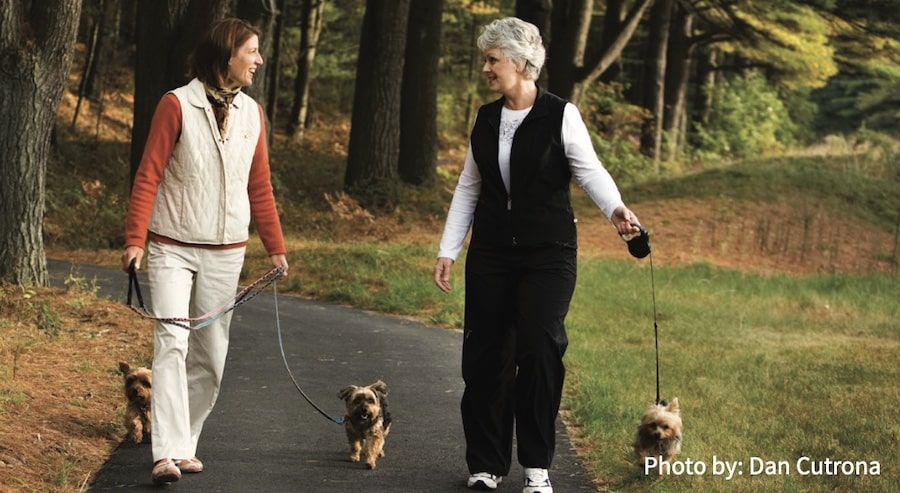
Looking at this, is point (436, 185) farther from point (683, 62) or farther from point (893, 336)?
point (683, 62)

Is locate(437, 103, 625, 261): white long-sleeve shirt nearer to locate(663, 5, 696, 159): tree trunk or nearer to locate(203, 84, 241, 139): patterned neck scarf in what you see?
locate(203, 84, 241, 139): patterned neck scarf

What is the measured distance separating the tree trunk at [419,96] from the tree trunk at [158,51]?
8146mm

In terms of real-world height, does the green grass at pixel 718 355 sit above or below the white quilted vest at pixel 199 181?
below

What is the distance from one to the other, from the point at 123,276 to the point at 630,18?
14.3m

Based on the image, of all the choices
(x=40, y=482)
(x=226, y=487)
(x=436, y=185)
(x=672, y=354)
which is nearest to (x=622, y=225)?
(x=226, y=487)

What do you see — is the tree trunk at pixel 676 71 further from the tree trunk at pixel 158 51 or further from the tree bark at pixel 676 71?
the tree trunk at pixel 158 51

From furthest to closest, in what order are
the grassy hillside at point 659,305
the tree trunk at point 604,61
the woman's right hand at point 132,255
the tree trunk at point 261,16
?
the tree trunk at point 604,61 < the tree trunk at point 261,16 < the grassy hillside at point 659,305 < the woman's right hand at point 132,255

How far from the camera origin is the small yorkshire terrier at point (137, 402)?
750cm

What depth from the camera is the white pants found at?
21.4 feet

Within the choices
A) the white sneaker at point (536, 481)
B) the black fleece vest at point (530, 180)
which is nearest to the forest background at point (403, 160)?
the white sneaker at point (536, 481)

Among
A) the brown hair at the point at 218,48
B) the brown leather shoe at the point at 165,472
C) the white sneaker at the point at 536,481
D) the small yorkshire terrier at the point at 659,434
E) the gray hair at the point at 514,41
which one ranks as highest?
the gray hair at the point at 514,41

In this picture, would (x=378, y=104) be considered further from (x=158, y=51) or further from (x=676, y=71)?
(x=676, y=71)

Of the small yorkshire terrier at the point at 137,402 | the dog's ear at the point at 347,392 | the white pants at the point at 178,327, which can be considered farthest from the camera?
the small yorkshire terrier at the point at 137,402

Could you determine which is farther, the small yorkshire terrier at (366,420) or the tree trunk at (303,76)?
the tree trunk at (303,76)
